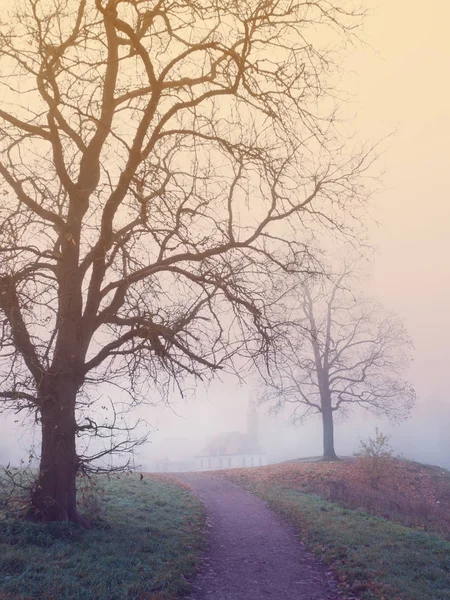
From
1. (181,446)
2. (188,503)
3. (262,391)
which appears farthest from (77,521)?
(181,446)

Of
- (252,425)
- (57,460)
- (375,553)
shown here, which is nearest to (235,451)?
(252,425)

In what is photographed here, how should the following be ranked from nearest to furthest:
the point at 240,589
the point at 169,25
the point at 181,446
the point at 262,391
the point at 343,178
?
the point at 240,589 → the point at 169,25 → the point at 343,178 → the point at 262,391 → the point at 181,446

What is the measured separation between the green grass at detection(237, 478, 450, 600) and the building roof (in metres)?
74.4

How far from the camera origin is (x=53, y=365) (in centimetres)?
889

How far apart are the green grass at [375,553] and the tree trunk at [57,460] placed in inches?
205

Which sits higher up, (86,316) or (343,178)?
(343,178)

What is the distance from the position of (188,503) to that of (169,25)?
13.3 meters

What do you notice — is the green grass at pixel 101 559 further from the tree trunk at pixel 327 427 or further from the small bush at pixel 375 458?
the tree trunk at pixel 327 427

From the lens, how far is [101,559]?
698cm

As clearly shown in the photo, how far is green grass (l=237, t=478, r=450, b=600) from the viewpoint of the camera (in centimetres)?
702

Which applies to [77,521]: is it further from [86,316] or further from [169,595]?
[86,316]

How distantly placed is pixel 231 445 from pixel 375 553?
Answer: 8529cm

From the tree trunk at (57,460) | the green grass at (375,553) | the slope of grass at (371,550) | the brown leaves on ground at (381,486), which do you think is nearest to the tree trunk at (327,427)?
the brown leaves on ground at (381,486)

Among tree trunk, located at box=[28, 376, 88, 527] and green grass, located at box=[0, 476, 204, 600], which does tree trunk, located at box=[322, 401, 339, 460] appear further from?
tree trunk, located at box=[28, 376, 88, 527]
